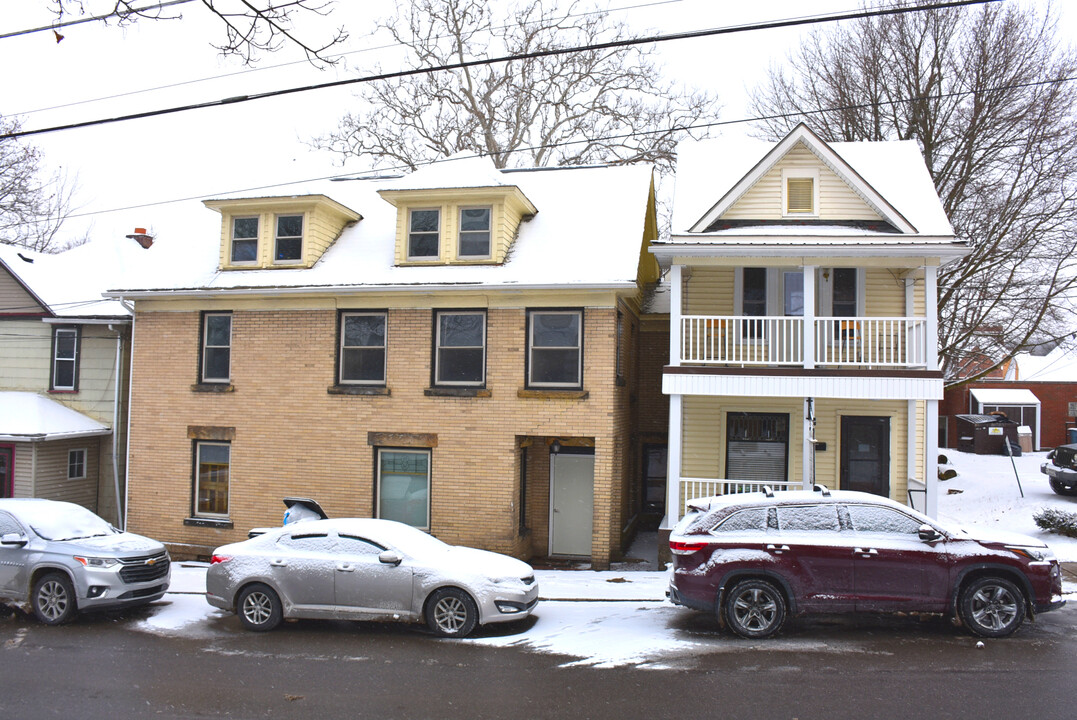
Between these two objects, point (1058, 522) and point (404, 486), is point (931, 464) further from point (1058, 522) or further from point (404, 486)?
point (404, 486)

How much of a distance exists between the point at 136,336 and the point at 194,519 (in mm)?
4060

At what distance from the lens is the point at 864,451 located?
51.5 ft

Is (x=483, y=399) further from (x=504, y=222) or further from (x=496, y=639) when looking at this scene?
(x=496, y=639)

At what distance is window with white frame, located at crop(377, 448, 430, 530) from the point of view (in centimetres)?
1512

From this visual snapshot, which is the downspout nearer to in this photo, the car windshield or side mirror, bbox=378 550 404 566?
the car windshield

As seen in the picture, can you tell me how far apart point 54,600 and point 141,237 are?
13.9m

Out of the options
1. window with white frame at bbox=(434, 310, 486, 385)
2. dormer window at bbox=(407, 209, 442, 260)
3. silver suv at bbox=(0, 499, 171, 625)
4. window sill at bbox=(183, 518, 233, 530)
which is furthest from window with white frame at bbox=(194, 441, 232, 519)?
dormer window at bbox=(407, 209, 442, 260)

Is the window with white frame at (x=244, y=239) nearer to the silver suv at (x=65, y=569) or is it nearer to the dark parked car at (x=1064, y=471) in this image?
the silver suv at (x=65, y=569)

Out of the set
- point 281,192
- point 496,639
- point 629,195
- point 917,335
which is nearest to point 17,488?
point 281,192

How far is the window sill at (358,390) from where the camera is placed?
50.1 feet

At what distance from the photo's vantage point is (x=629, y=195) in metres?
16.5

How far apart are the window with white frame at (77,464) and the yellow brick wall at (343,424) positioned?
2626 mm

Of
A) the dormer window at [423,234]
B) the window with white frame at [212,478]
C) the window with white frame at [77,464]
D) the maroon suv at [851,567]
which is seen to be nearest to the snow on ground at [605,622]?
the maroon suv at [851,567]

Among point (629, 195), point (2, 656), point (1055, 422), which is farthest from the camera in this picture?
point (1055, 422)
